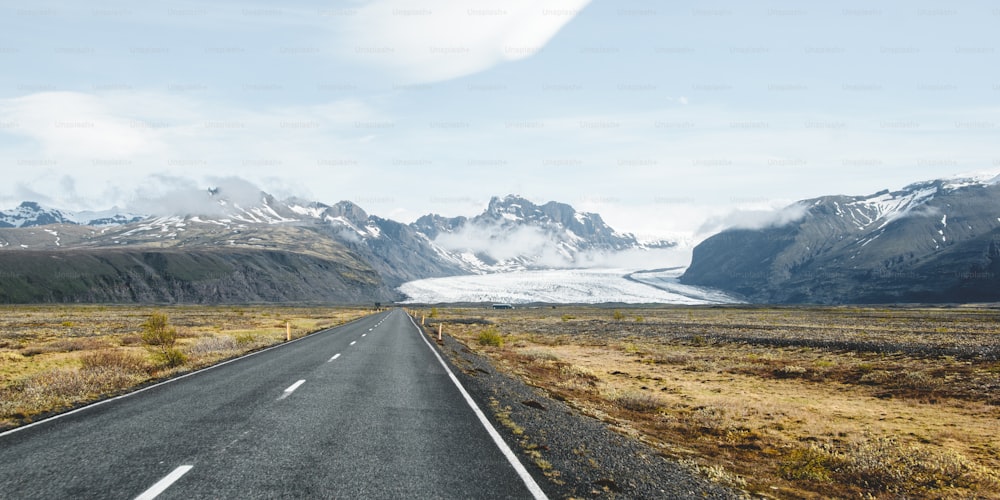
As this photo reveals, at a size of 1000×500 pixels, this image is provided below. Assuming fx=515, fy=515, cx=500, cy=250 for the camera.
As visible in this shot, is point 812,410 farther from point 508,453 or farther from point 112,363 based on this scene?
point 112,363

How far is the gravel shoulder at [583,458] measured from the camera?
6509 mm


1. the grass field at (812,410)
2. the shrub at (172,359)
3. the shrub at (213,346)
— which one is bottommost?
the grass field at (812,410)

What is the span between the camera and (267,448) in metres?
7.43

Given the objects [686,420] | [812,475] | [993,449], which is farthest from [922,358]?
[812,475]

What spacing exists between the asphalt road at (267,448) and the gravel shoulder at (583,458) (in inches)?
16.9

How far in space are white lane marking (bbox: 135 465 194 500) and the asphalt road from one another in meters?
0.02

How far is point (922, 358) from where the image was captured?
86.0 feet

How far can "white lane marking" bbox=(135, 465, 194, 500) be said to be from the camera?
5498 millimetres

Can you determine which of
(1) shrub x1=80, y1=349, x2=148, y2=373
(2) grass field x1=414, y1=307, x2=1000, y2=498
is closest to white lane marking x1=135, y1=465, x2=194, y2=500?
(2) grass field x1=414, y1=307, x2=1000, y2=498

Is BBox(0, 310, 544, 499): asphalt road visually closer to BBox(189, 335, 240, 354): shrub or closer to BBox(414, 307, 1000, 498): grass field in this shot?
BBox(414, 307, 1000, 498): grass field

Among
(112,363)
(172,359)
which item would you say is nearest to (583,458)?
(112,363)

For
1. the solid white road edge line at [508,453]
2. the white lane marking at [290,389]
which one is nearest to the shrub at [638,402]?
the solid white road edge line at [508,453]

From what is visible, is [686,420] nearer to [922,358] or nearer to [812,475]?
[812,475]

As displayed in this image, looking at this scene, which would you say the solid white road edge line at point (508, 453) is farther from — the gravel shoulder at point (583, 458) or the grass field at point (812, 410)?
the grass field at point (812, 410)
